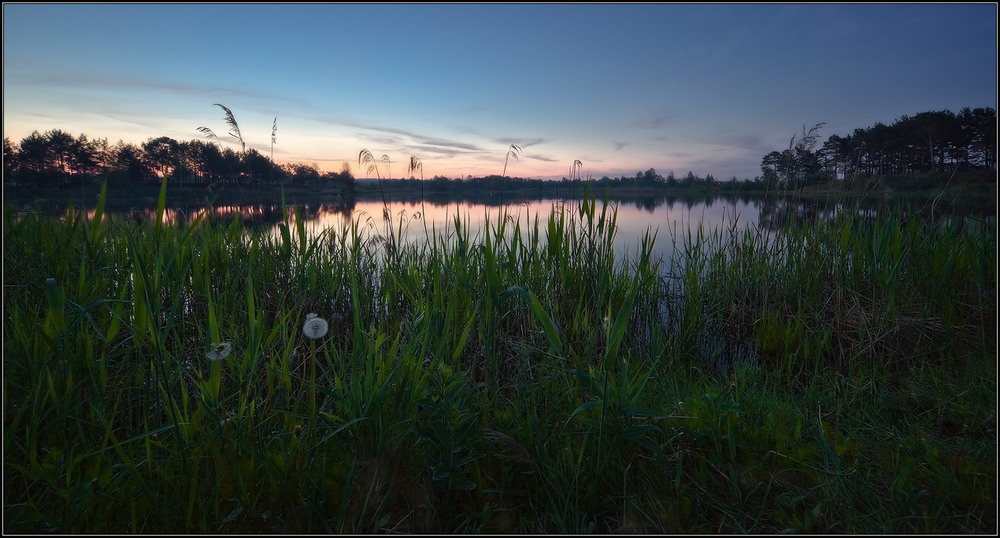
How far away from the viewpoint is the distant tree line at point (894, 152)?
13.5 feet

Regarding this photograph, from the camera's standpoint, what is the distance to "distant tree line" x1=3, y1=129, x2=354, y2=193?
10.8 feet

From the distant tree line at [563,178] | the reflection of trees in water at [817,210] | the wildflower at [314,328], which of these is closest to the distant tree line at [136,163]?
the distant tree line at [563,178]

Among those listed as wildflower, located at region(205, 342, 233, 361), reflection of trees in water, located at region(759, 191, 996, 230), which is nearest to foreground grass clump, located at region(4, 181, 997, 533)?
wildflower, located at region(205, 342, 233, 361)

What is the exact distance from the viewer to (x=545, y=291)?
11.2 feet

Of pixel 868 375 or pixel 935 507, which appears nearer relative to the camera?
pixel 935 507

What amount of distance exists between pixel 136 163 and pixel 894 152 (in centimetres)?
881

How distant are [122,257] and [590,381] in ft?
11.9

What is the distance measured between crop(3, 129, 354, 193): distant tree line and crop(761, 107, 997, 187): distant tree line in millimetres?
4977

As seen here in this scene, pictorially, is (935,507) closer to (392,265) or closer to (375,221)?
(392,265)

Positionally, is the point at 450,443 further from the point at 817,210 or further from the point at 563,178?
the point at 817,210

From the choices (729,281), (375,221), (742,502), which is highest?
(375,221)

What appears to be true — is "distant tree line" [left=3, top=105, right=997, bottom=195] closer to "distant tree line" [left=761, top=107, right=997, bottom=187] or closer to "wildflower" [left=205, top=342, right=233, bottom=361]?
"distant tree line" [left=761, top=107, right=997, bottom=187]

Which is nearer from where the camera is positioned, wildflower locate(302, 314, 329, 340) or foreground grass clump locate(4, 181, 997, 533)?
foreground grass clump locate(4, 181, 997, 533)

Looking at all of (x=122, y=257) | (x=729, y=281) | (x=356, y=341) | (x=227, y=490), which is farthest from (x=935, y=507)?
(x=122, y=257)
